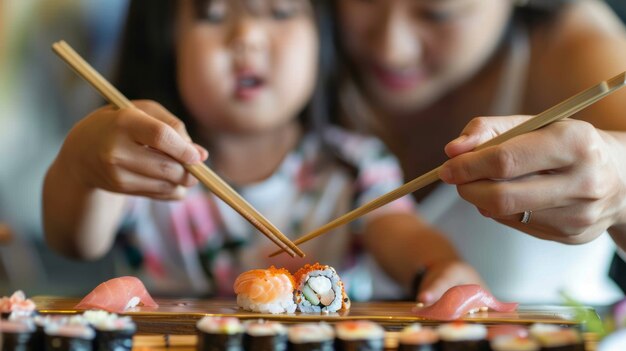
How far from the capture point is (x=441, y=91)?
218 centimetres

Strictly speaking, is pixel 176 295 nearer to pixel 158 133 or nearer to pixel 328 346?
pixel 158 133

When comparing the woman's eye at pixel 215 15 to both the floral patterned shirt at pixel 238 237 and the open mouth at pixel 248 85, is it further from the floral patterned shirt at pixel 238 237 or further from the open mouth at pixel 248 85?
the floral patterned shirt at pixel 238 237

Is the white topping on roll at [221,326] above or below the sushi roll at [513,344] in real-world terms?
above

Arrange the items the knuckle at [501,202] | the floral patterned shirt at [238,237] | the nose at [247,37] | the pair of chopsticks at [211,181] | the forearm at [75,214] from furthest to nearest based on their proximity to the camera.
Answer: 1. the floral patterned shirt at [238,237]
2. the nose at [247,37]
3. the forearm at [75,214]
4. the pair of chopsticks at [211,181]
5. the knuckle at [501,202]

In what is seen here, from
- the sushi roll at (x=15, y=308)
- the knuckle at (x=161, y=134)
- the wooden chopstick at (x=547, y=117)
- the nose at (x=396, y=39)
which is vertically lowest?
the sushi roll at (x=15, y=308)

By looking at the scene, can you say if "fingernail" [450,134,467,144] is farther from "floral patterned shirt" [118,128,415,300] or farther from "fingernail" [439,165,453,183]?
"floral patterned shirt" [118,128,415,300]

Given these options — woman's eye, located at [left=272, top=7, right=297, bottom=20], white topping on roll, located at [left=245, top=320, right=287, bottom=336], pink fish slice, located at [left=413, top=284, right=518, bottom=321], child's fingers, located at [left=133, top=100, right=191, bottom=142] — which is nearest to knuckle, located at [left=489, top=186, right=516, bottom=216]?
pink fish slice, located at [left=413, top=284, right=518, bottom=321]

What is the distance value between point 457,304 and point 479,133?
26cm

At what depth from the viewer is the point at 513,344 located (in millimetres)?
823

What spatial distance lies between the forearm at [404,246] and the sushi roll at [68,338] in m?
1.01

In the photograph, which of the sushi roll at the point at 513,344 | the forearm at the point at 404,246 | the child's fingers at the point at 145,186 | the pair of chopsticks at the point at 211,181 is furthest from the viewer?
the forearm at the point at 404,246

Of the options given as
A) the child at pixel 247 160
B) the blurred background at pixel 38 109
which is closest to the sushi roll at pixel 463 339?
the child at pixel 247 160

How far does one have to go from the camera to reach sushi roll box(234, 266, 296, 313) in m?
1.05

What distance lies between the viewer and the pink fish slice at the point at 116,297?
1.05 meters
